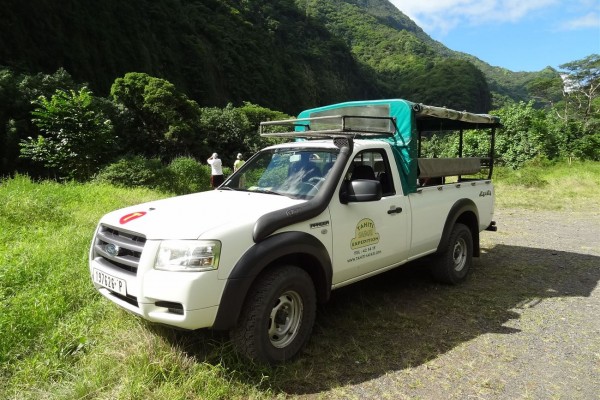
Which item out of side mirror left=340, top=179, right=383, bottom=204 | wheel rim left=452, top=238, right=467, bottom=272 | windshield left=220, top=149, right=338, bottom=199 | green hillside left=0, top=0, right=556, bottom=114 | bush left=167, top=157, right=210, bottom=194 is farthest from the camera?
green hillside left=0, top=0, right=556, bottom=114

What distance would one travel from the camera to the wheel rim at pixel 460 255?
548 centimetres

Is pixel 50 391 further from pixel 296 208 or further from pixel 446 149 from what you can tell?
pixel 446 149

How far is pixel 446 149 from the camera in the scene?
2073 cm

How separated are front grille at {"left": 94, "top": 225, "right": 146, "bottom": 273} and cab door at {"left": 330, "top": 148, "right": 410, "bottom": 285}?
5.22 ft

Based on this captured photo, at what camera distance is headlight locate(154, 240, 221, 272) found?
2.79m

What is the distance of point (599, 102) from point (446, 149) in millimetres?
36323

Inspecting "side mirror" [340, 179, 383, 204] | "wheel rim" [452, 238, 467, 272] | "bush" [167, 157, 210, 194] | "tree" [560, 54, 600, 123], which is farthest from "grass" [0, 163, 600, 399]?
"tree" [560, 54, 600, 123]

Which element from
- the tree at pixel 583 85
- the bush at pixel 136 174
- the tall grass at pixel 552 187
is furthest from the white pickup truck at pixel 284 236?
the tree at pixel 583 85

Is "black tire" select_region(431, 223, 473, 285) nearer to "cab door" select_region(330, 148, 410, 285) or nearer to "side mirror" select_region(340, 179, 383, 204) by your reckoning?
"cab door" select_region(330, 148, 410, 285)

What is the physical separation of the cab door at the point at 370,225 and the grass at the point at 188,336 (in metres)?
0.65

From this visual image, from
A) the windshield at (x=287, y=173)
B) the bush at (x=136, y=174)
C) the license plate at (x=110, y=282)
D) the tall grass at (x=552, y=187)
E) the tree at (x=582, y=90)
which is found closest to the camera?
the license plate at (x=110, y=282)

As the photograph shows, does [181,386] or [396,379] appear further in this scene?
[396,379]

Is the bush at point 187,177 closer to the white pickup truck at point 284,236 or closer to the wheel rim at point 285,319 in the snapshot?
the white pickup truck at point 284,236

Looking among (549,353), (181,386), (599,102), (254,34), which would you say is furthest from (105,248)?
(254,34)
